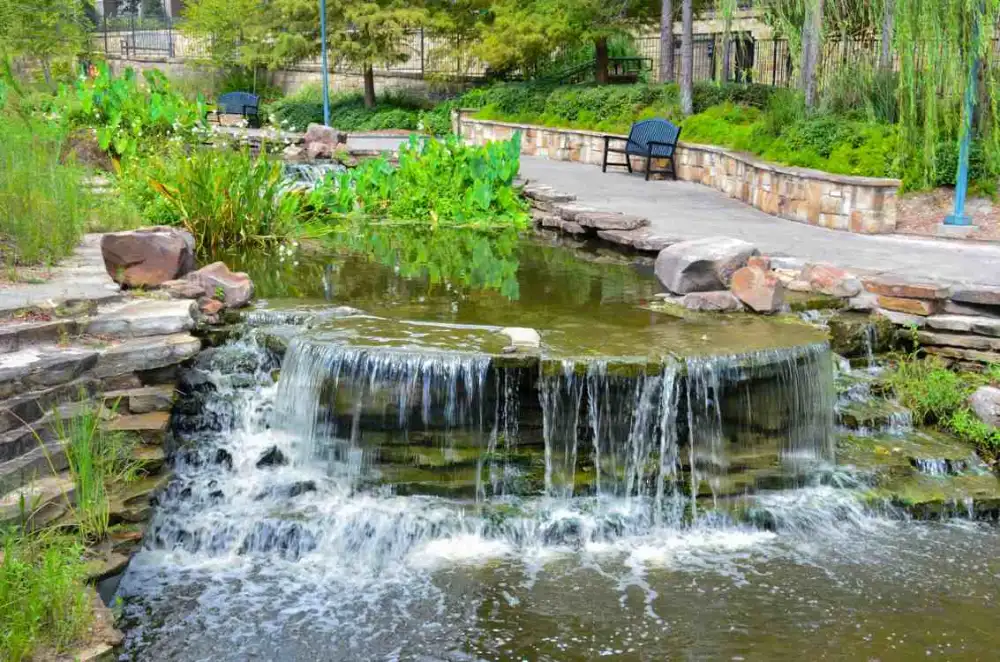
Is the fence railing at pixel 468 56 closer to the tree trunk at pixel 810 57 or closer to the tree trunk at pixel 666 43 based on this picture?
the tree trunk at pixel 810 57

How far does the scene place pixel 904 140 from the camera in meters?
11.8

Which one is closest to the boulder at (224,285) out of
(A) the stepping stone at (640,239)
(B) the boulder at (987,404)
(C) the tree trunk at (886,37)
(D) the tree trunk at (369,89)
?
(A) the stepping stone at (640,239)

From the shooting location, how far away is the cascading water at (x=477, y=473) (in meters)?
6.29

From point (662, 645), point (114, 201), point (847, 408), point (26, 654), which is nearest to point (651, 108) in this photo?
point (114, 201)

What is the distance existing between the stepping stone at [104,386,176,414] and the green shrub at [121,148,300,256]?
408 centimetres

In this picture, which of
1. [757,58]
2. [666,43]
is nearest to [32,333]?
[666,43]

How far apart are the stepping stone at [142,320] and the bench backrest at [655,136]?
10.4m

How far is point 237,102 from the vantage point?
2770 centimetres

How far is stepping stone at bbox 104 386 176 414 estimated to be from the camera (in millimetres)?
6793

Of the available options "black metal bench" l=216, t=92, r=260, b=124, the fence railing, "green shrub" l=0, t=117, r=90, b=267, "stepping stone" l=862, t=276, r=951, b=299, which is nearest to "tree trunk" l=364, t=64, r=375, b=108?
the fence railing

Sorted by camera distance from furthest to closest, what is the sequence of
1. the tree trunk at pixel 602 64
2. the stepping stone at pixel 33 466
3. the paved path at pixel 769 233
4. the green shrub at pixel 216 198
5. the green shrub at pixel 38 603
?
the tree trunk at pixel 602 64
the green shrub at pixel 216 198
the paved path at pixel 769 233
the stepping stone at pixel 33 466
the green shrub at pixel 38 603

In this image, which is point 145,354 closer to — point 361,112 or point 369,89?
point 361,112

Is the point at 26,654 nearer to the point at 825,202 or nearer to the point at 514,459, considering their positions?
the point at 514,459

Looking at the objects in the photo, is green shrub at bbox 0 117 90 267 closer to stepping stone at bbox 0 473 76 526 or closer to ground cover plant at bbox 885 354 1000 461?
stepping stone at bbox 0 473 76 526
